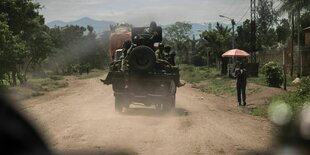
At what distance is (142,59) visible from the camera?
49.1ft

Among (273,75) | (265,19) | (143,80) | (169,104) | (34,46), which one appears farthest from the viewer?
(265,19)

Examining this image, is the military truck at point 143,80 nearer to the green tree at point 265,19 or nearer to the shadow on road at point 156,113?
the shadow on road at point 156,113

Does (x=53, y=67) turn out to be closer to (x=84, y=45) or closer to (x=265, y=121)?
(x=84, y=45)

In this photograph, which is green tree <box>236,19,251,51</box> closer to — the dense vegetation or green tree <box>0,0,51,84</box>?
the dense vegetation

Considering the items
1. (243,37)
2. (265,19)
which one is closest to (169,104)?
(243,37)

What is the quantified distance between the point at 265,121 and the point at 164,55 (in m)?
4.09

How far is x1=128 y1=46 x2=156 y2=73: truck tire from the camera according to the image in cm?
1484

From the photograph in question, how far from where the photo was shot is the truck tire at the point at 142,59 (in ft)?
48.7

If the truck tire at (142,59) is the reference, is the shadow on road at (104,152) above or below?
below

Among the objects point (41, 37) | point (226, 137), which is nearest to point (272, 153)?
point (226, 137)

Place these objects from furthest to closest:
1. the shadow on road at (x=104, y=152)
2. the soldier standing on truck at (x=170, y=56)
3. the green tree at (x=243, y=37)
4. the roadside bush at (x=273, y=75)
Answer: the green tree at (x=243, y=37), the roadside bush at (x=273, y=75), the soldier standing on truck at (x=170, y=56), the shadow on road at (x=104, y=152)

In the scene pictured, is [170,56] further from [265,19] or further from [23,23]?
[265,19]

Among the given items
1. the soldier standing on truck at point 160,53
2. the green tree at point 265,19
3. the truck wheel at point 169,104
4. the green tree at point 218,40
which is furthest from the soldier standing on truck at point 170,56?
the green tree at point 265,19

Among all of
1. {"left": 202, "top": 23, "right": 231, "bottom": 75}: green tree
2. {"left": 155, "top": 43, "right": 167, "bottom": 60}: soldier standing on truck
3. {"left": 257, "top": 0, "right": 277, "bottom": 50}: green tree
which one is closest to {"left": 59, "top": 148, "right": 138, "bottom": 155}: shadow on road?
{"left": 155, "top": 43, "right": 167, "bottom": 60}: soldier standing on truck
